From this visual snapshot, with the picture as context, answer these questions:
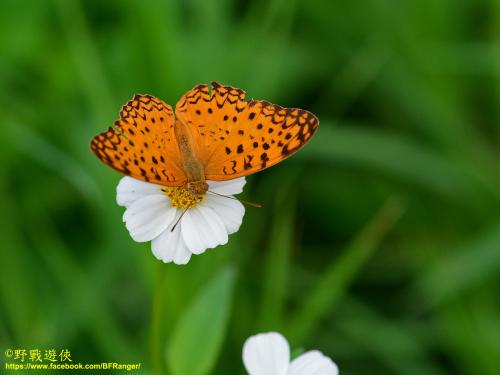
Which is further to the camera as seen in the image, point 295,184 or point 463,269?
point 295,184

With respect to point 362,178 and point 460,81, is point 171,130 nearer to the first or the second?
point 362,178

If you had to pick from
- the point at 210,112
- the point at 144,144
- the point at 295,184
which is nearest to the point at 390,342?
the point at 295,184

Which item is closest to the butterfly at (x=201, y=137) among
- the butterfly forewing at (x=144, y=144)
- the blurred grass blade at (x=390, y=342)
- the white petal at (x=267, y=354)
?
the butterfly forewing at (x=144, y=144)

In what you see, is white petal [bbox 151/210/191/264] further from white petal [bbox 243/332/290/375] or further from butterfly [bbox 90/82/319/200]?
white petal [bbox 243/332/290/375]

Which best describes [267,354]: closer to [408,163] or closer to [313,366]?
[313,366]

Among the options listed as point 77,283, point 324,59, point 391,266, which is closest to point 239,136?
point 77,283

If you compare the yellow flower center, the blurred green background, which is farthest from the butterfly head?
the blurred green background
